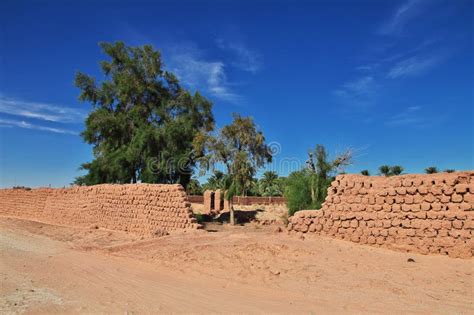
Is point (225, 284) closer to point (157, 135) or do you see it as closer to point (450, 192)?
point (450, 192)

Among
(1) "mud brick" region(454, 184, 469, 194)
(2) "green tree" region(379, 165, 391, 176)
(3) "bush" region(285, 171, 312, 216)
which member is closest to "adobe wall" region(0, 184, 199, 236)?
(3) "bush" region(285, 171, 312, 216)

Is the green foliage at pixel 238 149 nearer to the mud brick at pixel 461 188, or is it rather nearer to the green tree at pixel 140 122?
the green tree at pixel 140 122

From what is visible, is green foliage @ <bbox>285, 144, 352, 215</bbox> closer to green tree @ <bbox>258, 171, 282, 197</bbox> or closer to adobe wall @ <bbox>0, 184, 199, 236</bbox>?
adobe wall @ <bbox>0, 184, 199, 236</bbox>

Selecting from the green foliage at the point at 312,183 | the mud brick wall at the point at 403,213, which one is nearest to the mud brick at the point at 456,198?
the mud brick wall at the point at 403,213

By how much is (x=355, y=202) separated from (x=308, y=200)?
6197 millimetres

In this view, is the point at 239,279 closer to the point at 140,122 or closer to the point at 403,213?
the point at 403,213

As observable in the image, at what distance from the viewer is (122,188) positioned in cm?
1611

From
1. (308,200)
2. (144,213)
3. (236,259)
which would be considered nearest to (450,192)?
(236,259)

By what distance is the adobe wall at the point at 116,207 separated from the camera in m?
13.8

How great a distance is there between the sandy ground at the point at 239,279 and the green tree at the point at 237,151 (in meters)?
10.9

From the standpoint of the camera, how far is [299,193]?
15617 mm

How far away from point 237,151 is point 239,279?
14.8 m

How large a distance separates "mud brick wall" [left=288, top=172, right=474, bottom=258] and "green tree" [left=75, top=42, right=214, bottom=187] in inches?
608

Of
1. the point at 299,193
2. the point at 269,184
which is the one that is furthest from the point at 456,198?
the point at 269,184
